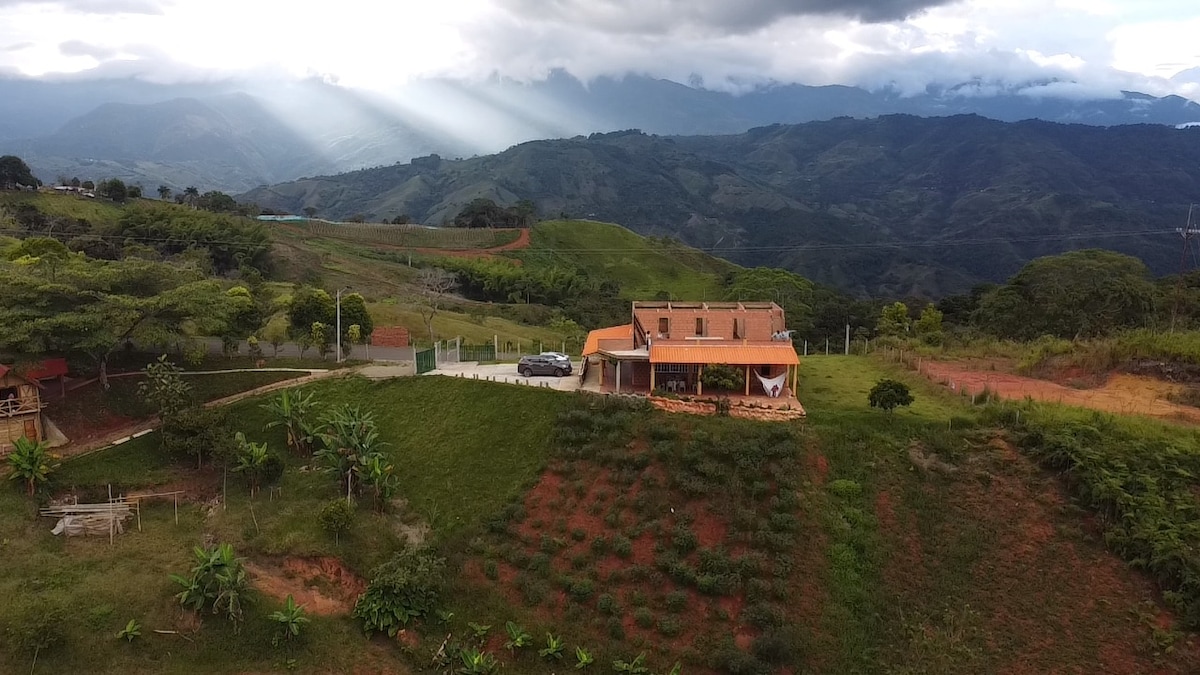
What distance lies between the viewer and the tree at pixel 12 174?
7094 cm

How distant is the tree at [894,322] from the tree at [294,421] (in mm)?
33850

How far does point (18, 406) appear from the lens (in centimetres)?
2492

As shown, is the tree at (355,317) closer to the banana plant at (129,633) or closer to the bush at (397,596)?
the bush at (397,596)

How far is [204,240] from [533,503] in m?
55.6

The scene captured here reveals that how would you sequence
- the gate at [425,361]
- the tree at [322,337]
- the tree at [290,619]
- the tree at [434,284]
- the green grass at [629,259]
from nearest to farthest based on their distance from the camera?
the tree at [290,619] < the gate at [425,361] < the tree at [322,337] < the tree at [434,284] < the green grass at [629,259]

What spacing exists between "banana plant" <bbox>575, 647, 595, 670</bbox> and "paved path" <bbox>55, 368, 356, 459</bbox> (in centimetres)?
1876

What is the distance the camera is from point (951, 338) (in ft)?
123

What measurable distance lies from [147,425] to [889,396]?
2733 cm

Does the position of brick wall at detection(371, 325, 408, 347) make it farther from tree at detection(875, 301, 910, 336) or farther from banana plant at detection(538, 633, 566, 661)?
tree at detection(875, 301, 910, 336)

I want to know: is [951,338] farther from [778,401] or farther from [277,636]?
[277,636]

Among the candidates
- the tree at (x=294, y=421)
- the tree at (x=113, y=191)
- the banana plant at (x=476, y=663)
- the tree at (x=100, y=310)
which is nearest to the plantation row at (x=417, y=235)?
the tree at (x=113, y=191)

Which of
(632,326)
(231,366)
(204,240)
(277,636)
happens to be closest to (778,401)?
(632,326)

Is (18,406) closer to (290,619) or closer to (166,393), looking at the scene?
(166,393)

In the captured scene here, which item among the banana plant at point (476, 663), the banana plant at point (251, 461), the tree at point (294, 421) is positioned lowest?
the banana plant at point (476, 663)
